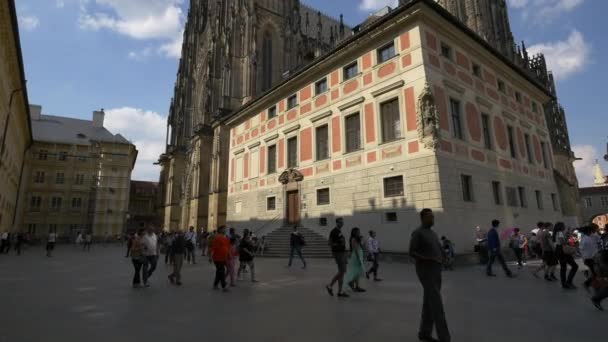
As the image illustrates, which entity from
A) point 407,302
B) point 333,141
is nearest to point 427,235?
point 407,302

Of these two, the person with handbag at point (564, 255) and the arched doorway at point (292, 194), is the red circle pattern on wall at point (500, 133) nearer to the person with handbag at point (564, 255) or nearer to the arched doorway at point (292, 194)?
the person with handbag at point (564, 255)

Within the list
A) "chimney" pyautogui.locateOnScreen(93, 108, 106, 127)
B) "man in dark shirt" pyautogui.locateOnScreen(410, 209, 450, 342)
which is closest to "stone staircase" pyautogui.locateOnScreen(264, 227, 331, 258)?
"man in dark shirt" pyautogui.locateOnScreen(410, 209, 450, 342)

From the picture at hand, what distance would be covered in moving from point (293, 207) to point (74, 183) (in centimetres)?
4260

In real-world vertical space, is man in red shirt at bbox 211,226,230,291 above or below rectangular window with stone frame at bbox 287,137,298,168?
below

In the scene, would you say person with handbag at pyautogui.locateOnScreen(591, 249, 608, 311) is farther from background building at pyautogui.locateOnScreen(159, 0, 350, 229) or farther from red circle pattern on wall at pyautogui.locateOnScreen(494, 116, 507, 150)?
background building at pyautogui.locateOnScreen(159, 0, 350, 229)

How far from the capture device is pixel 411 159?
1545 cm

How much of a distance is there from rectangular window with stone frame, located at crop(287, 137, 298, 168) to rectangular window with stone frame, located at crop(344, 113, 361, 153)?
4.63 m

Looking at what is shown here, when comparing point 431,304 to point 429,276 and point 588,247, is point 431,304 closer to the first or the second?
point 429,276

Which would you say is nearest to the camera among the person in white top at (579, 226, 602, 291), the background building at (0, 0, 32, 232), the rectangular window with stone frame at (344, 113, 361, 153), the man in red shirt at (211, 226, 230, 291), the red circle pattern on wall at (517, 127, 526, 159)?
the person in white top at (579, 226, 602, 291)

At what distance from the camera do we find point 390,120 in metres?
16.9

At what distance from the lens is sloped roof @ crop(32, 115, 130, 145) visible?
161 ft

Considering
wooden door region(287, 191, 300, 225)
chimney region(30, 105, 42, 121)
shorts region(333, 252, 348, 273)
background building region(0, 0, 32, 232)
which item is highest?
chimney region(30, 105, 42, 121)

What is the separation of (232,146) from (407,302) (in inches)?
991

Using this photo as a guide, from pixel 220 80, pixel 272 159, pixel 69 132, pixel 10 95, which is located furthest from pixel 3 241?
pixel 69 132
